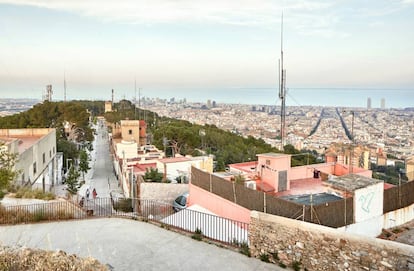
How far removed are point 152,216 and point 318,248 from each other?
239 inches

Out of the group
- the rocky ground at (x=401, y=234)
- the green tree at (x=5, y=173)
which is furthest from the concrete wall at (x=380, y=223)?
the green tree at (x=5, y=173)

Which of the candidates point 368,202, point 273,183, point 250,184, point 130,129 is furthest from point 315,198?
point 130,129

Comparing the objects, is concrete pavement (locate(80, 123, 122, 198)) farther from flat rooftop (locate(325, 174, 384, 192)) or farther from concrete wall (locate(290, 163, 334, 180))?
flat rooftop (locate(325, 174, 384, 192))

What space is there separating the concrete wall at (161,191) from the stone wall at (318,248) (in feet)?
26.3

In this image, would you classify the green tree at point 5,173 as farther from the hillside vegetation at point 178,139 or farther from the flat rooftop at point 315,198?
the hillside vegetation at point 178,139

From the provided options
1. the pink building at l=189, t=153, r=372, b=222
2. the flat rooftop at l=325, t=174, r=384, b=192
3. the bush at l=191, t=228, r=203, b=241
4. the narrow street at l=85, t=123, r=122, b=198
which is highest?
the flat rooftop at l=325, t=174, r=384, b=192

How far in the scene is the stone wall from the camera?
6281 mm

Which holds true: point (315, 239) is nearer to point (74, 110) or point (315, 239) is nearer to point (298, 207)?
point (298, 207)

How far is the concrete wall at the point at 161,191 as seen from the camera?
51.7ft

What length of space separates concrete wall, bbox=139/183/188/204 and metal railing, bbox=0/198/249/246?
192cm

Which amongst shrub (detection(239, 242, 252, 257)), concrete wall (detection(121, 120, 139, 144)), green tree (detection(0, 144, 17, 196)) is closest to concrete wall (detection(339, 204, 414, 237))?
shrub (detection(239, 242, 252, 257))

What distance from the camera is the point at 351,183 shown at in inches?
397

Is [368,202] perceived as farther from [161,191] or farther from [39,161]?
[39,161]

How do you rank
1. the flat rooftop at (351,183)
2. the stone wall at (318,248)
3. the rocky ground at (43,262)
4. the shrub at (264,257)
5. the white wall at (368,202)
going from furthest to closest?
the flat rooftop at (351,183), the white wall at (368,202), the shrub at (264,257), the rocky ground at (43,262), the stone wall at (318,248)
